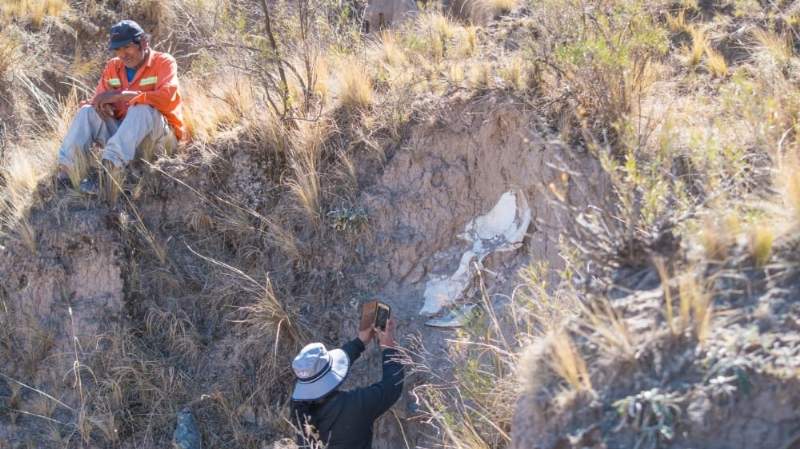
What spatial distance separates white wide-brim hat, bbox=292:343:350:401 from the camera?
5039 millimetres

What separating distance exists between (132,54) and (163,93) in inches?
16.7

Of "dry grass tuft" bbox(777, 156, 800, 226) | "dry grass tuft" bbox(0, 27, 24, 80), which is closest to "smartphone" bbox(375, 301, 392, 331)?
"dry grass tuft" bbox(777, 156, 800, 226)

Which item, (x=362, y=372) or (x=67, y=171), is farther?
(x=67, y=171)

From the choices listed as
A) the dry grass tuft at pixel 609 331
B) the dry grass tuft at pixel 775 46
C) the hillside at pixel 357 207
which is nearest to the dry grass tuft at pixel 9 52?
the hillside at pixel 357 207

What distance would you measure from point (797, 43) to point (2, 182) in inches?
255

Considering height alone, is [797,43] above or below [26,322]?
above

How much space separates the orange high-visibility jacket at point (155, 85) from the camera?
692 cm

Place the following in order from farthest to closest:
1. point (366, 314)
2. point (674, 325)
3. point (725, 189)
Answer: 1. point (366, 314)
2. point (725, 189)
3. point (674, 325)

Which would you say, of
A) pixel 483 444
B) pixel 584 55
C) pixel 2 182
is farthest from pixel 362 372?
pixel 2 182

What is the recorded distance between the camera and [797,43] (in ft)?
22.7

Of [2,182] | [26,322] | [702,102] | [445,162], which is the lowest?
[26,322]

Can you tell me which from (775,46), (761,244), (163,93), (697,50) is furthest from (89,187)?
(775,46)

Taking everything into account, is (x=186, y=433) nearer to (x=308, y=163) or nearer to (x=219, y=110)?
(x=308, y=163)

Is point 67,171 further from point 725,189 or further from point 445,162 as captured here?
point 725,189
